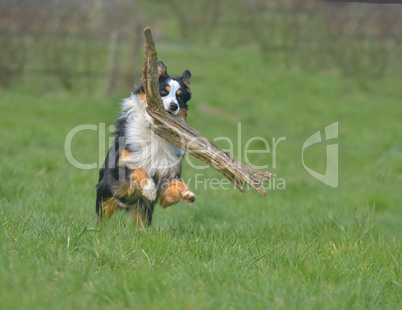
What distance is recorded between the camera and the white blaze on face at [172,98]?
3.63m

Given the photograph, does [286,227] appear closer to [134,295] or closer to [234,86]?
[134,295]

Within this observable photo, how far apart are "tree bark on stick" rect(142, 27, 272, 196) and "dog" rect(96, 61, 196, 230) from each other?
15 centimetres

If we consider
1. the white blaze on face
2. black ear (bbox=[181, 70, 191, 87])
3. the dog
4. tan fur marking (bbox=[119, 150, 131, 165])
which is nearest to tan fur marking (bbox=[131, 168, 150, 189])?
the dog

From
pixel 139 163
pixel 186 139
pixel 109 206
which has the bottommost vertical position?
pixel 109 206

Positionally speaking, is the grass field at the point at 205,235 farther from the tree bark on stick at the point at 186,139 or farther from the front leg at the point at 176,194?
the tree bark on stick at the point at 186,139

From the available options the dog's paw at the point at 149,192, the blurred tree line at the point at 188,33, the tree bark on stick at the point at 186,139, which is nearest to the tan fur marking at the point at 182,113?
the tree bark on stick at the point at 186,139

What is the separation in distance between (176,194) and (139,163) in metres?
0.41

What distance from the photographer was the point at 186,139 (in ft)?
11.5

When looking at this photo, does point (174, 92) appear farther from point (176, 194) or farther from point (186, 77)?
point (176, 194)

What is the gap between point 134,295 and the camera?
7.59 ft

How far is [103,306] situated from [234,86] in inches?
467

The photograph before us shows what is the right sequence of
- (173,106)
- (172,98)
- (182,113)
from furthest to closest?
(182,113), (172,98), (173,106)

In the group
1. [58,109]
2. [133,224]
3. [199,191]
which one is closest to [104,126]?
[58,109]

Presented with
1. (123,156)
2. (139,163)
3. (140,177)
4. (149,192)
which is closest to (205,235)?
(149,192)
